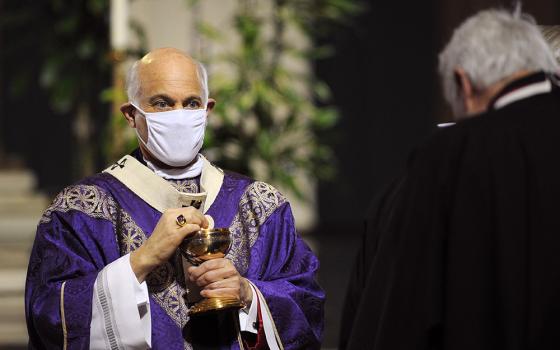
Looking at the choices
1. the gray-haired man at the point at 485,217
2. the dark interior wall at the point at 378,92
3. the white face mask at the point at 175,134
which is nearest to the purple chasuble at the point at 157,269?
the white face mask at the point at 175,134

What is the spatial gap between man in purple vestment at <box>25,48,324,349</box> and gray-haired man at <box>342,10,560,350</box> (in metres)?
0.79

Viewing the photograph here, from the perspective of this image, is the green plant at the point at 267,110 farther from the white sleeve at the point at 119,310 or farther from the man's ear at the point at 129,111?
the white sleeve at the point at 119,310

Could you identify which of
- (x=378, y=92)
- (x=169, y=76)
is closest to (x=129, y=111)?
(x=169, y=76)

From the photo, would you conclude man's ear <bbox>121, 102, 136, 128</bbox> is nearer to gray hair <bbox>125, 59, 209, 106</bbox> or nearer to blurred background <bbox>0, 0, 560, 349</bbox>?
gray hair <bbox>125, 59, 209, 106</bbox>

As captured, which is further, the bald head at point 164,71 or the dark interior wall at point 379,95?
the dark interior wall at point 379,95

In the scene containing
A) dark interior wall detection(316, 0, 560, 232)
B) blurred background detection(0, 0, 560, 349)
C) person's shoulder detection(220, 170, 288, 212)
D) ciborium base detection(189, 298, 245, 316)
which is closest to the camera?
ciborium base detection(189, 298, 245, 316)

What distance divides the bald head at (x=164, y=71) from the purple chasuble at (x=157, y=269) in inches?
11.3

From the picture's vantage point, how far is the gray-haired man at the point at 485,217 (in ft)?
8.99

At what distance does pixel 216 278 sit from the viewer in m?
3.48

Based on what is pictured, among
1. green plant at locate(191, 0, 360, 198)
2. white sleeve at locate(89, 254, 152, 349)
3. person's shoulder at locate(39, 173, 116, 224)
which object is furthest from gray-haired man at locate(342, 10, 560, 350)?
green plant at locate(191, 0, 360, 198)

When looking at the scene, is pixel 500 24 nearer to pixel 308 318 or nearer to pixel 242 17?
pixel 308 318

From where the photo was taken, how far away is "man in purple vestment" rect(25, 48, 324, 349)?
11.6 feet

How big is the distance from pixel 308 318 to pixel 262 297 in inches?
9.8

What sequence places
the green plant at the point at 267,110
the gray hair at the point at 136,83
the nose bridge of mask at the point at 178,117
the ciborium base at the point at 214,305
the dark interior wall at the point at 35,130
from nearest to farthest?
the ciborium base at the point at 214,305
the nose bridge of mask at the point at 178,117
the gray hair at the point at 136,83
the green plant at the point at 267,110
the dark interior wall at the point at 35,130
